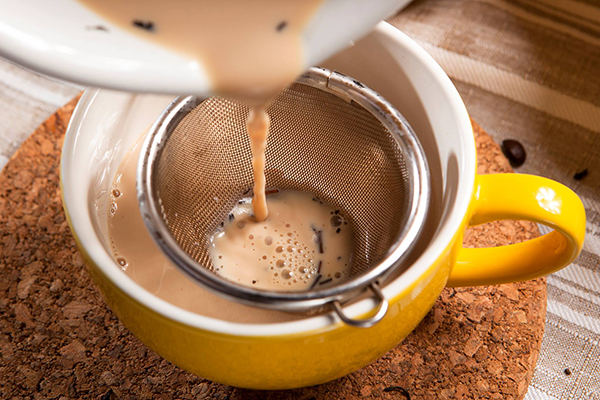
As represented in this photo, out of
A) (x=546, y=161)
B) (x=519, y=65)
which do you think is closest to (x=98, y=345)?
(x=546, y=161)

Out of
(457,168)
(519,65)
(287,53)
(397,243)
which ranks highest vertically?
(287,53)

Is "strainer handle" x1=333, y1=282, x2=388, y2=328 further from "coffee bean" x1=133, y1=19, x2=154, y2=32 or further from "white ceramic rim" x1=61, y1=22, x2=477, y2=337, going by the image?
"coffee bean" x1=133, y1=19, x2=154, y2=32

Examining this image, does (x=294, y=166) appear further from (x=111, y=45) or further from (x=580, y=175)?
(x=580, y=175)

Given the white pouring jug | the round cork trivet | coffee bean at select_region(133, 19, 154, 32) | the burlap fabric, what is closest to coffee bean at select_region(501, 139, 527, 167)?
the burlap fabric

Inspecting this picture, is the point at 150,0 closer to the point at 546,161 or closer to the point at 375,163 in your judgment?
the point at 375,163

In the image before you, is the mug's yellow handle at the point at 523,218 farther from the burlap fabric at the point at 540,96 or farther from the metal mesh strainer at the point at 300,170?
the burlap fabric at the point at 540,96

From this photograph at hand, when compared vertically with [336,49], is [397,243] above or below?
below
